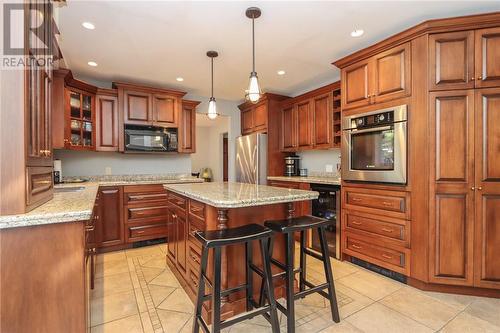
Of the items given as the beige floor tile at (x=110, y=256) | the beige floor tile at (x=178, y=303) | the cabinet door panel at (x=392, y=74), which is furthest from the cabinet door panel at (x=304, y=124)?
the beige floor tile at (x=110, y=256)

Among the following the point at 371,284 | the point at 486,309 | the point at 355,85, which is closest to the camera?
the point at 486,309

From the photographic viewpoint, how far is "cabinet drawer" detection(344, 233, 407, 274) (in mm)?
2428

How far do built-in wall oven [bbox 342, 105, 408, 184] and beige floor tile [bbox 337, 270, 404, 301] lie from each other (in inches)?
38.5

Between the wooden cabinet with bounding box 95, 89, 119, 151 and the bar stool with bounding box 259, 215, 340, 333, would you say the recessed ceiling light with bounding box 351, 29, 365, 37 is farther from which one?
the wooden cabinet with bounding box 95, 89, 119, 151

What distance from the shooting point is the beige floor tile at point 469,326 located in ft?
5.72

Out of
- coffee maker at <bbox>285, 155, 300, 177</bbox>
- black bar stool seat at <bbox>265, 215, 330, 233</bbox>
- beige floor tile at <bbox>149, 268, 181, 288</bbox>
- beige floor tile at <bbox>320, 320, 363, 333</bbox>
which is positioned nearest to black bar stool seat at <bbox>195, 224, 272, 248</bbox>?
black bar stool seat at <bbox>265, 215, 330, 233</bbox>

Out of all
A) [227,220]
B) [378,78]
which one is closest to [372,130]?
[378,78]

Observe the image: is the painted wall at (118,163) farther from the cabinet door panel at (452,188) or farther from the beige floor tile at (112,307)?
the cabinet door panel at (452,188)

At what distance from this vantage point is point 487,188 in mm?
2123

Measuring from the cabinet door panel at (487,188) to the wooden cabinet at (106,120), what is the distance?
4.18 m

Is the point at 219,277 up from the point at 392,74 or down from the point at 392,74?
down

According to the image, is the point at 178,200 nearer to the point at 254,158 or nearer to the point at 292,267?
the point at 292,267

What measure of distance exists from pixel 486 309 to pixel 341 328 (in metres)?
1.24
